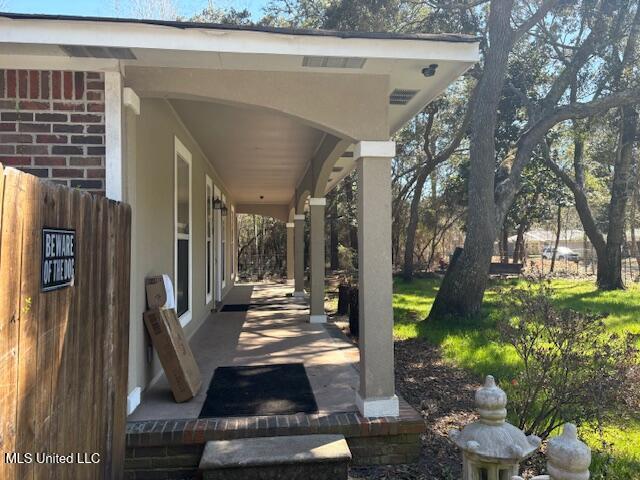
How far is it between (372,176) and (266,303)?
24.4 feet

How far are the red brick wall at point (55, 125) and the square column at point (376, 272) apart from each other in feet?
6.22

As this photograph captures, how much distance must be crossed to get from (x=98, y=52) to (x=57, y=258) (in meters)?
2.00

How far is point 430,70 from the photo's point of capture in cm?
362

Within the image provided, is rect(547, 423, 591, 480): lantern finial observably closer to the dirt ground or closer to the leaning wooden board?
the dirt ground

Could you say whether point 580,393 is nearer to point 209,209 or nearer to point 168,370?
point 168,370

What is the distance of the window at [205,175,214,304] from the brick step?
5346 millimetres

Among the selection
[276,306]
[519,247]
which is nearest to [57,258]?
[276,306]

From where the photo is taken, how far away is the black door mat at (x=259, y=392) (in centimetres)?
372

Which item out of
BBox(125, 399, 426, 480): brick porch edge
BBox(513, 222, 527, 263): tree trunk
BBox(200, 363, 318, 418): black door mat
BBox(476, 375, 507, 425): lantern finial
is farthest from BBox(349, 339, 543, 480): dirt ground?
BBox(513, 222, 527, 263): tree trunk

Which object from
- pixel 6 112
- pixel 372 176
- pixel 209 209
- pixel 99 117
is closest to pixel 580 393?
pixel 372 176

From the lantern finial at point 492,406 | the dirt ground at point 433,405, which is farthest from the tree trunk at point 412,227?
the lantern finial at point 492,406

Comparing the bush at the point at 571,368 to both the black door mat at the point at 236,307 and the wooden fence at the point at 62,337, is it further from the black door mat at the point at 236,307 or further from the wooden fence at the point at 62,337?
the black door mat at the point at 236,307

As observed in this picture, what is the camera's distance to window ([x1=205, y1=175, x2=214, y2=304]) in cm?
827

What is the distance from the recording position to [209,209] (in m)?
8.66
